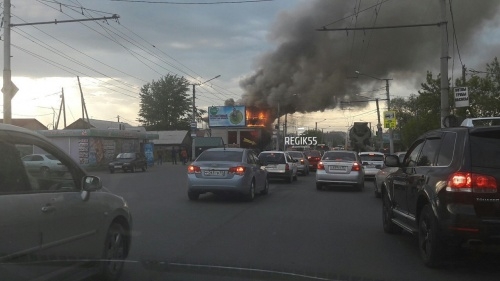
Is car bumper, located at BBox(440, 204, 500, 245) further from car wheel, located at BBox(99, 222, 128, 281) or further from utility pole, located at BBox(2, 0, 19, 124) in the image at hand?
utility pole, located at BBox(2, 0, 19, 124)

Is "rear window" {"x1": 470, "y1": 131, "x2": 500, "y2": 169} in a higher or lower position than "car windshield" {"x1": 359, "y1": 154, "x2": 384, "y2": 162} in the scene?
higher

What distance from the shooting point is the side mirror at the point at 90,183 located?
5695mm

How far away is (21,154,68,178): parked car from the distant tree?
9413 cm

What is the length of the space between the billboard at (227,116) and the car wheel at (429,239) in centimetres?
4762

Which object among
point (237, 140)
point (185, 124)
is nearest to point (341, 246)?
point (237, 140)

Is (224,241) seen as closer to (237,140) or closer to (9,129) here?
(9,129)

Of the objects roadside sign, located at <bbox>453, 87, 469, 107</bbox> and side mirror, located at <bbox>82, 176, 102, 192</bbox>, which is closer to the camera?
side mirror, located at <bbox>82, 176, 102, 192</bbox>

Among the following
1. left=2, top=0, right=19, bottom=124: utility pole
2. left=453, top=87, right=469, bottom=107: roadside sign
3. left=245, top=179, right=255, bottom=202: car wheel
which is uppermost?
left=2, top=0, right=19, bottom=124: utility pole

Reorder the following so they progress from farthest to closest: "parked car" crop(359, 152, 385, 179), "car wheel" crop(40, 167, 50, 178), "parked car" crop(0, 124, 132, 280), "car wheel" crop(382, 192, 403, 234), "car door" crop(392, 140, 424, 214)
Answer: "parked car" crop(359, 152, 385, 179) < "car wheel" crop(382, 192, 403, 234) < "car door" crop(392, 140, 424, 214) < "car wheel" crop(40, 167, 50, 178) < "parked car" crop(0, 124, 132, 280)

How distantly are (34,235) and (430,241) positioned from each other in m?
4.62

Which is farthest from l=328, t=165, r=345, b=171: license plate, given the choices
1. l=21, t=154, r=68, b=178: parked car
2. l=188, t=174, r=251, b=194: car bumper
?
l=21, t=154, r=68, b=178: parked car

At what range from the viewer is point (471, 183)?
6270mm

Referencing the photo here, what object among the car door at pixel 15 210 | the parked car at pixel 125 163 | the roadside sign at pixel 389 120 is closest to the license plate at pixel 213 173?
the car door at pixel 15 210

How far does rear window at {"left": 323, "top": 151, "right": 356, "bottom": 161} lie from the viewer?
20.2 m
